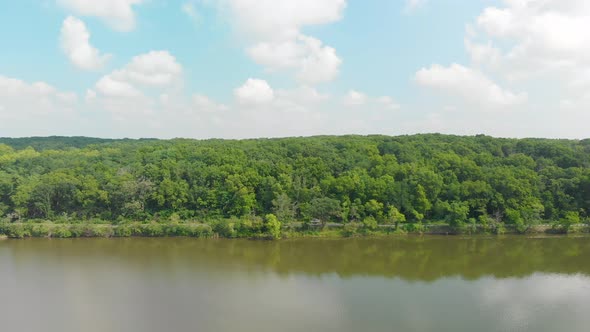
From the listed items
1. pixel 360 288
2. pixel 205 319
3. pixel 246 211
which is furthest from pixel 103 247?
pixel 360 288

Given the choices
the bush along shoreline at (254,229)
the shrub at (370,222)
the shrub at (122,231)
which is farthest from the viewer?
the shrub at (122,231)

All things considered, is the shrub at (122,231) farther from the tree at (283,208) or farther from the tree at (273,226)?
the tree at (283,208)

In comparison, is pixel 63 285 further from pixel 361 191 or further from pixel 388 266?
pixel 361 191

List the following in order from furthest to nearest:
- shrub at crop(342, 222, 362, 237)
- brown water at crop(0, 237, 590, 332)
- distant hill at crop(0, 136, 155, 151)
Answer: distant hill at crop(0, 136, 155, 151)
shrub at crop(342, 222, 362, 237)
brown water at crop(0, 237, 590, 332)

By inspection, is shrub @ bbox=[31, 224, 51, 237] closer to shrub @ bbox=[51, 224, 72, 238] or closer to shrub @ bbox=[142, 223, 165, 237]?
shrub @ bbox=[51, 224, 72, 238]

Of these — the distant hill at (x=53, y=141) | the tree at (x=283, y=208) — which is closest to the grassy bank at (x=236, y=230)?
the tree at (x=283, y=208)

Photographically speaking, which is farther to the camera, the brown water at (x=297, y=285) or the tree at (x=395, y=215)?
the tree at (x=395, y=215)

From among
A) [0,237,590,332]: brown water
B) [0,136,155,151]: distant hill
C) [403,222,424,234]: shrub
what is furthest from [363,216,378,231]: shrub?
[0,136,155,151]: distant hill
